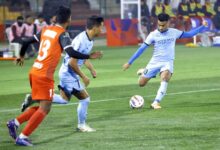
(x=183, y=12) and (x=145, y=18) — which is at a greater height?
(x=145, y=18)

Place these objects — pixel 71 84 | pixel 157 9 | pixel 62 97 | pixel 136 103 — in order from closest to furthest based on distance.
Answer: pixel 71 84, pixel 62 97, pixel 136 103, pixel 157 9

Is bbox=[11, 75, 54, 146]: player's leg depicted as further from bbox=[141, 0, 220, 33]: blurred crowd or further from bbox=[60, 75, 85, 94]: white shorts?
bbox=[141, 0, 220, 33]: blurred crowd

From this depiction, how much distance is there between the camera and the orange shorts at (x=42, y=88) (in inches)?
447

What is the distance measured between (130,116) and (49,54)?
11.1 ft

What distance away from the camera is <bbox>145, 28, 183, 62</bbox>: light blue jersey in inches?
634

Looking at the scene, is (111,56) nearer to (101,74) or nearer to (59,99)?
(101,74)

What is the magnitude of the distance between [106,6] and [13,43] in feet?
66.1

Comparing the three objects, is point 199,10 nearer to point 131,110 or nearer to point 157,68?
point 157,68

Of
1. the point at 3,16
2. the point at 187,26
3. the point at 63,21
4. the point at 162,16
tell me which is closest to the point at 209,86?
the point at 162,16

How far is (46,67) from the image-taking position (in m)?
11.4

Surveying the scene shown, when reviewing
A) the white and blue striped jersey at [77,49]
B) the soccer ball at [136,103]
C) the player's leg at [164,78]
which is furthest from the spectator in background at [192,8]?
the white and blue striped jersey at [77,49]

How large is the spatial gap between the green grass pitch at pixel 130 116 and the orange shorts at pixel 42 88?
70 cm

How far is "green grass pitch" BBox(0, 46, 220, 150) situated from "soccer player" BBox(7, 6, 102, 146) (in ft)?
0.98

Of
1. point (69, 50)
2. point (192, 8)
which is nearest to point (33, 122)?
point (69, 50)
